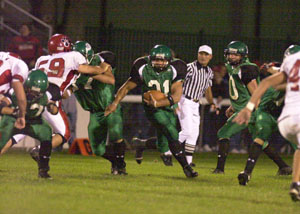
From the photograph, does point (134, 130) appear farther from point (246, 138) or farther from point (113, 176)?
point (113, 176)

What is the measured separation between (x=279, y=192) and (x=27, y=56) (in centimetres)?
937

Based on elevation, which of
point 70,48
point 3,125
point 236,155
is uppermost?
point 70,48

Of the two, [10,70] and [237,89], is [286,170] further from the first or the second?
[10,70]

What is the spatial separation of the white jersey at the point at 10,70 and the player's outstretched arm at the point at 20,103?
0.18 meters

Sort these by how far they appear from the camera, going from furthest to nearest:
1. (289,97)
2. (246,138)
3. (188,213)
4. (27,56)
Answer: (246,138) → (27,56) → (289,97) → (188,213)

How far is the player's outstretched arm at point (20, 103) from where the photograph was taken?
884 cm

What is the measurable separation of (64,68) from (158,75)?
4.28ft

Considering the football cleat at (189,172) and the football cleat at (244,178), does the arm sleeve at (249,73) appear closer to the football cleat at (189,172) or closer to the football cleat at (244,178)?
the football cleat at (189,172)

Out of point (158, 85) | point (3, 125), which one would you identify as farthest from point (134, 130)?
point (3, 125)

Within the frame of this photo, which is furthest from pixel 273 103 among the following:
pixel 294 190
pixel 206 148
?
pixel 206 148

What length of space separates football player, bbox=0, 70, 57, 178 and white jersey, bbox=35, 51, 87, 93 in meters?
0.75

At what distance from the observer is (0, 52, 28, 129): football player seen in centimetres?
891

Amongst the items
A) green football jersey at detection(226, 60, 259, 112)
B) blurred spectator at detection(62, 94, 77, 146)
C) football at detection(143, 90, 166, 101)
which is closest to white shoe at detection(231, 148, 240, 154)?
blurred spectator at detection(62, 94, 77, 146)

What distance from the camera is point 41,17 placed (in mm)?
19031
